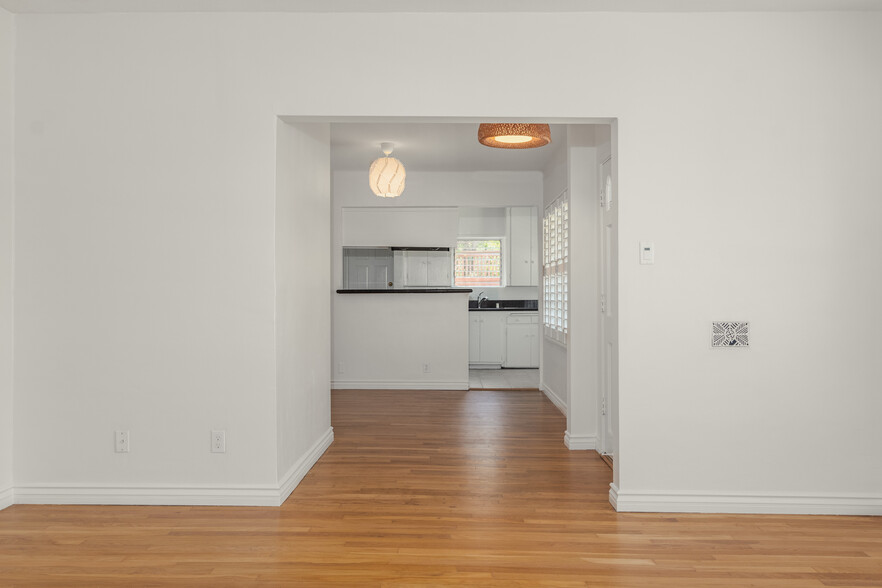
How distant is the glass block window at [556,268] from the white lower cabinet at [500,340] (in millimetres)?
2013

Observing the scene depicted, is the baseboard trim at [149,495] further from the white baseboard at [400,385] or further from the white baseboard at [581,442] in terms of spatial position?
the white baseboard at [400,385]

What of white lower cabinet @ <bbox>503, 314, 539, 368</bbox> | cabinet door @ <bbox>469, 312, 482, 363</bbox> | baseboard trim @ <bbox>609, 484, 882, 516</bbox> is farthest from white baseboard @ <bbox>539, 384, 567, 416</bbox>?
baseboard trim @ <bbox>609, 484, 882, 516</bbox>

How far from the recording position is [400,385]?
7133 millimetres

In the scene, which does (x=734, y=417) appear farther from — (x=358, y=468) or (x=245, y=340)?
(x=245, y=340)

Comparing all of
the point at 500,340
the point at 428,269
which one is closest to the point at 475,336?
the point at 500,340

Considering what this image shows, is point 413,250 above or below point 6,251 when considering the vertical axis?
above

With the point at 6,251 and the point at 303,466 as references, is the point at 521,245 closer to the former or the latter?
the point at 303,466

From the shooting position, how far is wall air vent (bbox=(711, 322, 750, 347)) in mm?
3189

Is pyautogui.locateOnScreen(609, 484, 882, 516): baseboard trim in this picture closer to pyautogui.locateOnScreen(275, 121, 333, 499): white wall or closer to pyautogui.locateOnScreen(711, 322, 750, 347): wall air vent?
pyautogui.locateOnScreen(711, 322, 750, 347): wall air vent

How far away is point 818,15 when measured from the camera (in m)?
3.16

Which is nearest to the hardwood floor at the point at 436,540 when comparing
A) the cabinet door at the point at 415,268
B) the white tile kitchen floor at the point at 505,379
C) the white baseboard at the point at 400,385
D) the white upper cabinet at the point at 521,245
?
the white baseboard at the point at 400,385

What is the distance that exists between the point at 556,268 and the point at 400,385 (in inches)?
95.0

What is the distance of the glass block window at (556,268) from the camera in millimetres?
5395

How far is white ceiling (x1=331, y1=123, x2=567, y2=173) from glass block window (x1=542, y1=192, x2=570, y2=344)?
0.56 m
